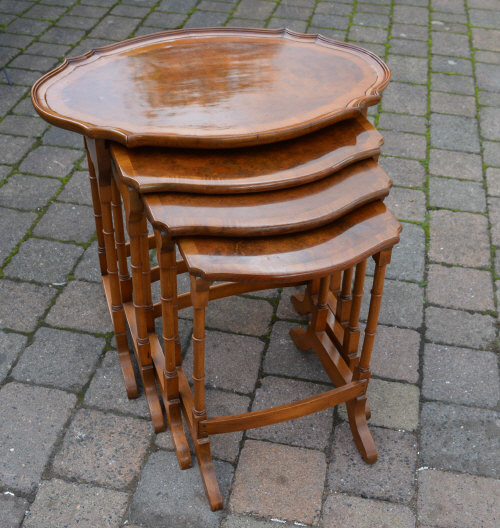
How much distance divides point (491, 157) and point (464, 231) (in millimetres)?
854

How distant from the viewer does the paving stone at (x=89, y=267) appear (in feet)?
10.7

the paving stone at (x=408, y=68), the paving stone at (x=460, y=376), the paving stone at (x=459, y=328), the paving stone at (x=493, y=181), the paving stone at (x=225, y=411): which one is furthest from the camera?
the paving stone at (x=408, y=68)

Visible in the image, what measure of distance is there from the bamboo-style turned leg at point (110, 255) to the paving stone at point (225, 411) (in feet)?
1.06

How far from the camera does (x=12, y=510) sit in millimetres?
2291

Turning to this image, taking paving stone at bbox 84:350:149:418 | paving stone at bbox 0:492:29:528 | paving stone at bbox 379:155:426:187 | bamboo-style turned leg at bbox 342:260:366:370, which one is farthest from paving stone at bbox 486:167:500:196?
paving stone at bbox 0:492:29:528

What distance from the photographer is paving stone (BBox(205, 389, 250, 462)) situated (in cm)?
249

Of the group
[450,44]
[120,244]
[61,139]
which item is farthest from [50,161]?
[450,44]

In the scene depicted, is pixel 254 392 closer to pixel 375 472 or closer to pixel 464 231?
pixel 375 472

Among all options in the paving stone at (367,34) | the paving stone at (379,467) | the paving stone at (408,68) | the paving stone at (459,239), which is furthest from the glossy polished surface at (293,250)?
the paving stone at (367,34)

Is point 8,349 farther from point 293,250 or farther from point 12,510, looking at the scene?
point 293,250

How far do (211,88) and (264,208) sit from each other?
590 mm

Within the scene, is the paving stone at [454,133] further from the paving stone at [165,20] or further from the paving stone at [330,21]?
the paving stone at [165,20]

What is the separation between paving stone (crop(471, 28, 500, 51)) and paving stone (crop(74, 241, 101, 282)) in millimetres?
3848

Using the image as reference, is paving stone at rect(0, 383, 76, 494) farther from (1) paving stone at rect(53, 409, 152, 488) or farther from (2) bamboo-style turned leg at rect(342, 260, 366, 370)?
(2) bamboo-style turned leg at rect(342, 260, 366, 370)
